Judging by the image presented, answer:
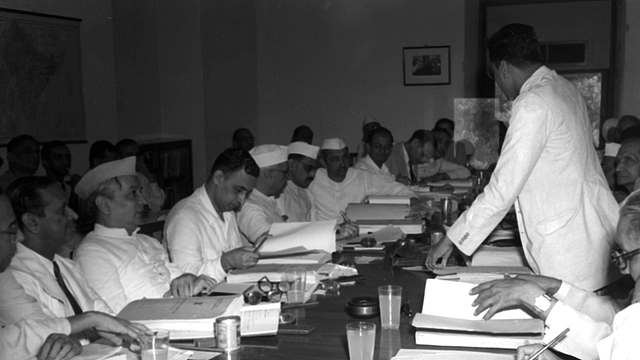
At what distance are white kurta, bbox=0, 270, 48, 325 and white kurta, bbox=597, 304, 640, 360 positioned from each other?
154 centimetres

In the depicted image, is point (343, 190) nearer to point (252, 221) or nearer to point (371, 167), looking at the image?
point (371, 167)

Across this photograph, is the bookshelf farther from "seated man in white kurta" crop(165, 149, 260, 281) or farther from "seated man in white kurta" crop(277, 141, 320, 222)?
"seated man in white kurta" crop(165, 149, 260, 281)

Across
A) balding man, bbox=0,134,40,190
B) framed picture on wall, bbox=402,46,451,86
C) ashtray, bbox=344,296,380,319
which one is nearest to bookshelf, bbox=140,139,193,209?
balding man, bbox=0,134,40,190

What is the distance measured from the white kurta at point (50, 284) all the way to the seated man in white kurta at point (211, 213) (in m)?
0.59

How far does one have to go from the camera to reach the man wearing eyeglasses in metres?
1.28

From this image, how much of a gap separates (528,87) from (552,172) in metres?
0.34

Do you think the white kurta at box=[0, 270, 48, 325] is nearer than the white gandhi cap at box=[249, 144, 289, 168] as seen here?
Yes

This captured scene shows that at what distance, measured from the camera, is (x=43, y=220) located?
85.9 inches

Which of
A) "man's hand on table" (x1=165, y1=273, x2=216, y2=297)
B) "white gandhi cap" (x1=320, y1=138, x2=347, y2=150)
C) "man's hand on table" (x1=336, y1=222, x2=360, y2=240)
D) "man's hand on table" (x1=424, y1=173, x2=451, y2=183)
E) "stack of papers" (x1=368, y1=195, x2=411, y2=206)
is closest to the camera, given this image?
"man's hand on table" (x1=165, y1=273, x2=216, y2=297)

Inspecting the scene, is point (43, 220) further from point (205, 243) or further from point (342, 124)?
point (342, 124)

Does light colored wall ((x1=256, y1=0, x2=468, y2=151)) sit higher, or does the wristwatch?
light colored wall ((x1=256, y1=0, x2=468, y2=151))

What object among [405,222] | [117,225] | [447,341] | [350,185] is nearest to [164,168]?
[350,185]

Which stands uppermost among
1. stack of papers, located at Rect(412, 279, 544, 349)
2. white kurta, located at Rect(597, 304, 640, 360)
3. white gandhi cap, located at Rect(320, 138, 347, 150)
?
white gandhi cap, located at Rect(320, 138, 347, 150)

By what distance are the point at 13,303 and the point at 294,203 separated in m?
2.75
